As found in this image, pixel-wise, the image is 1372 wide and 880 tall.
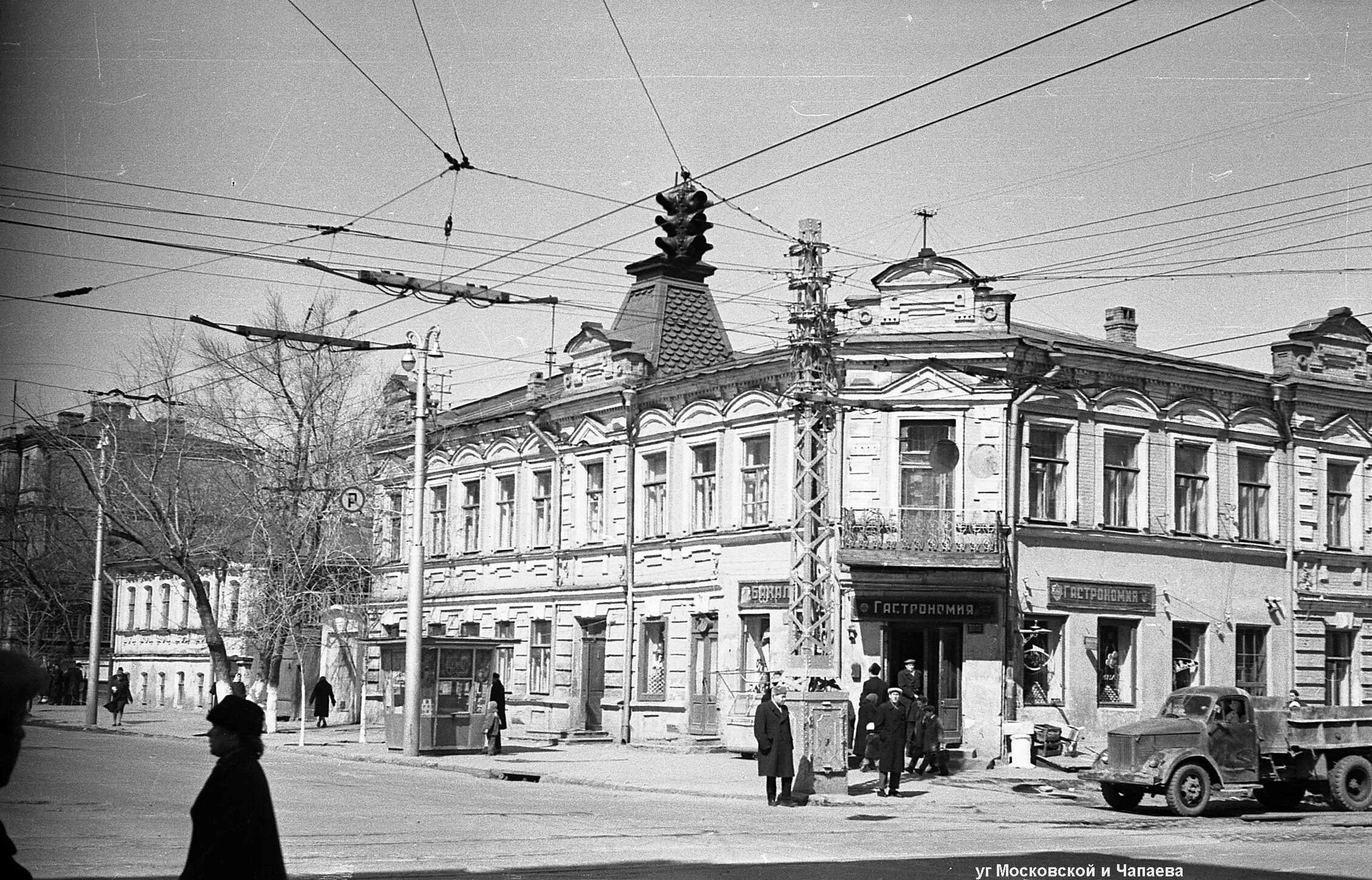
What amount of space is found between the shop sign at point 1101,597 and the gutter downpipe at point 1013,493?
3.54 feet

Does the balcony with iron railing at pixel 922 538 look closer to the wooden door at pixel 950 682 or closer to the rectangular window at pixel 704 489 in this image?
the wooden door at pixel 950 682

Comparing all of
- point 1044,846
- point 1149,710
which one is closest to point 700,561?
point 1149,710

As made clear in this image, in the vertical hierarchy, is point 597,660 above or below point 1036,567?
below

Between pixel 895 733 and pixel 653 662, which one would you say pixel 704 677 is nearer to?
pixel 653 662

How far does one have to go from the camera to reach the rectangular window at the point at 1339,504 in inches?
1442

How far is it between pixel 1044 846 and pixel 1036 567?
52.7 feet

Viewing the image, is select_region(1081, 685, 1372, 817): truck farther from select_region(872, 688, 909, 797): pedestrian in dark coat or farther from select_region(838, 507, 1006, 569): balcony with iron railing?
select_region(838, 507, 1006, 569): balcony with iron railing

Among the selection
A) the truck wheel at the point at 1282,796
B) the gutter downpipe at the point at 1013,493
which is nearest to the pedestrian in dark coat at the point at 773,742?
the truck wheel at the point at 1282,796

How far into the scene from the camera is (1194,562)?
34.2 meters

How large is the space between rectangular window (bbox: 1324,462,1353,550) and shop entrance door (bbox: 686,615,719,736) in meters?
15.1

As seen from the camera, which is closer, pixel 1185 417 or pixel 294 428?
pixel 1185 417

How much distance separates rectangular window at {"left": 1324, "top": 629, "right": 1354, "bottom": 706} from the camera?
1417 inches

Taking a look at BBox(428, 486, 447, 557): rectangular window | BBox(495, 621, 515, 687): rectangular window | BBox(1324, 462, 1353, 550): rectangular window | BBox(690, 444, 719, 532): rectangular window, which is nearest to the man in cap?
BBox(690, 444, 719, 532): rectangular window

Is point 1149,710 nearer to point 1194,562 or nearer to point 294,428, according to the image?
point 1194,562
